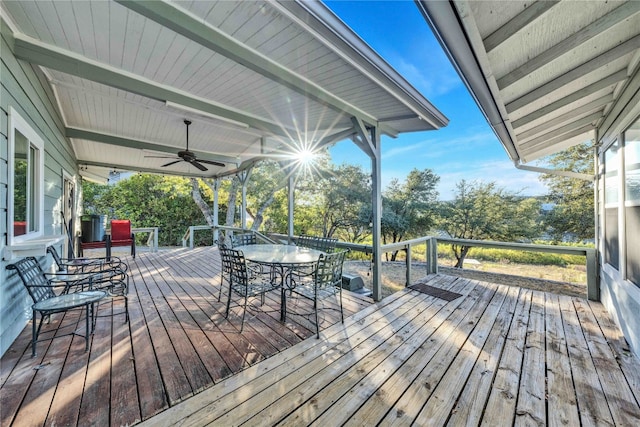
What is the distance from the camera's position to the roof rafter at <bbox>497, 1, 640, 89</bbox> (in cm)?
151

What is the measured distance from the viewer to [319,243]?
4.31 meters

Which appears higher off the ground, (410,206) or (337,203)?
(337,203)

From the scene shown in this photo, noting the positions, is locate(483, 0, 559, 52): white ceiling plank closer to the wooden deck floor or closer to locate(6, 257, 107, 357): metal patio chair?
the wooden deck floor

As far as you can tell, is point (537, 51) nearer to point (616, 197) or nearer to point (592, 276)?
point (616, 197)

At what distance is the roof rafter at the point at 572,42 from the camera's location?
1513 millimetres

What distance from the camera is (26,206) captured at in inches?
104

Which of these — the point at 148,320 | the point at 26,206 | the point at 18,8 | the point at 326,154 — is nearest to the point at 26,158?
the point at 26,206

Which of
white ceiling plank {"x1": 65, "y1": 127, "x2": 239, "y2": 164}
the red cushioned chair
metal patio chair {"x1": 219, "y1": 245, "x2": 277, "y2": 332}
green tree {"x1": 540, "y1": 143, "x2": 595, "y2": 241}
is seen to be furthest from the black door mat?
green tree {"x1": 540, "y1": 143, "x2": 595, "y2": 241}

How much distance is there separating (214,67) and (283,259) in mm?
2243

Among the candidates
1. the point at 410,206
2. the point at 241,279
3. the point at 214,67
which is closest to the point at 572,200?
the point at 410,206

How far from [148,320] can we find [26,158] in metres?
2.11

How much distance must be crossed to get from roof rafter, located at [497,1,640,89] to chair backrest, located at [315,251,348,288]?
2.30 m

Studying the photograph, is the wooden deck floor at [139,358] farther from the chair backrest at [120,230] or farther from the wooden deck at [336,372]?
the chair backrest at [120,230]

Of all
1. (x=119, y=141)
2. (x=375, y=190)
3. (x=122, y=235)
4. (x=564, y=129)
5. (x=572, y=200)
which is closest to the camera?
(x=375, y=190)
